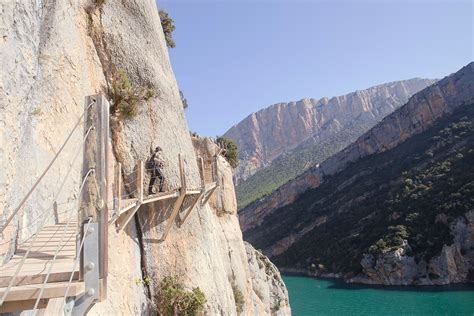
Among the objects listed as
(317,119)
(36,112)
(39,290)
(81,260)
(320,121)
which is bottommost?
(39,290)

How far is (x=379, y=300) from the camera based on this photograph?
42094 mm

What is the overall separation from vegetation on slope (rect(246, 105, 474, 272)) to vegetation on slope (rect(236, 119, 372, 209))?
2931 cm

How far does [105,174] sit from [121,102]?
23.5ft

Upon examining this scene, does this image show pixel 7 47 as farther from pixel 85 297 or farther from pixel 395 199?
pixel 395 199

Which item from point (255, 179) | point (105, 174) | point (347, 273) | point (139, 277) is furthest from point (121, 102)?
point (255, 179)

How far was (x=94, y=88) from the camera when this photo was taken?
987 centimetres

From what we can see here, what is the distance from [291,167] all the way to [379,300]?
275 feet

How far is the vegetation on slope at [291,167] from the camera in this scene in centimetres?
11694

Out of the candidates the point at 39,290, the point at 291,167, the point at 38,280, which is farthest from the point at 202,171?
the point at 291,167

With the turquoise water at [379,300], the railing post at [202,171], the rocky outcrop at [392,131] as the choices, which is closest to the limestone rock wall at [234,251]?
the railing post at [202,171]

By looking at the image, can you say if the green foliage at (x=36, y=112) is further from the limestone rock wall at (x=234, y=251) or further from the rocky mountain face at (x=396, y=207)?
the rocky mountain face at (x=396, y=207)

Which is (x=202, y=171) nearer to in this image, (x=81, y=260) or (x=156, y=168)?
(x=156, y=168)

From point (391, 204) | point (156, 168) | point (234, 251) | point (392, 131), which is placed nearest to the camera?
point (156, 168)

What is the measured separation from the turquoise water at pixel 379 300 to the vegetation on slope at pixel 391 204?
5.34m
